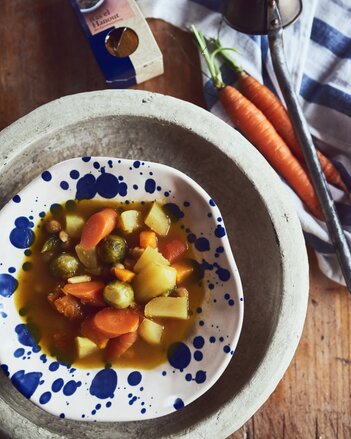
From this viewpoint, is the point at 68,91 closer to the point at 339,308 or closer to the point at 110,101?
the point at 110,101

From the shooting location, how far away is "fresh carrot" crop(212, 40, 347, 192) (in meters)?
1.94

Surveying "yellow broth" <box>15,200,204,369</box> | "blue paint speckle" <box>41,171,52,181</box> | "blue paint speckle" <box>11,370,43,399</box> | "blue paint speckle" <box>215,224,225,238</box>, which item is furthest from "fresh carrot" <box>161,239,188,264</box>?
"blue paint speckle" <box>11,370,43,399</box>

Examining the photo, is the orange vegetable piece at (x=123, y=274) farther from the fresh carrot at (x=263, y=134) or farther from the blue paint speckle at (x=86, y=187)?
the fresh carrot at (x=263, y=134)

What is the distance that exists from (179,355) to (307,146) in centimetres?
71

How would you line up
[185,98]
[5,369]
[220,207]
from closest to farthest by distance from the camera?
[5,369] < [220,207] < [185,98]

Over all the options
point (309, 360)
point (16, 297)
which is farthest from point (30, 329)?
point (309, 360)

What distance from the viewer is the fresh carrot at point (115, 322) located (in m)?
1.60

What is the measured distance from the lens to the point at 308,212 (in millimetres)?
1937

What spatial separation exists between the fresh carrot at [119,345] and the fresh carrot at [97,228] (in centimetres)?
25

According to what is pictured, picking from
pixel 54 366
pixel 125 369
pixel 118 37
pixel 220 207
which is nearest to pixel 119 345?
pixel 125 369

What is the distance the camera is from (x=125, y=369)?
5.37ft

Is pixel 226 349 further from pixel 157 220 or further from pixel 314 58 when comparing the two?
pixel 314 58

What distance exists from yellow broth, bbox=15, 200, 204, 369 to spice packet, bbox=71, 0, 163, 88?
419 millimetres

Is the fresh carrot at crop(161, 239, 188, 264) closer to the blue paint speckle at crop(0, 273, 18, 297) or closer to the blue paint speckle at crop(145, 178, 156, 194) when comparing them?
the blue paint speckle at crop(145, 178, 156, 194)
